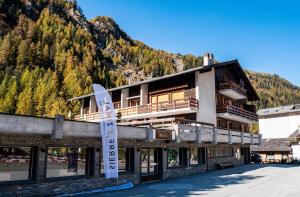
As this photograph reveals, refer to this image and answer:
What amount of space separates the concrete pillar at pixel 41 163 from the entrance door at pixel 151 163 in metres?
7.46

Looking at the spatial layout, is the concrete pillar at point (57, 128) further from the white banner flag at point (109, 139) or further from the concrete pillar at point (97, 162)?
the concrete pillar at point (97, 162)

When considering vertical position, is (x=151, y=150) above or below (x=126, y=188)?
above

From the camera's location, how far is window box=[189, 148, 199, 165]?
25.3 m

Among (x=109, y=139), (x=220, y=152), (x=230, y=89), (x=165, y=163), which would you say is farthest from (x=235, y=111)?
(x=109, y=139)

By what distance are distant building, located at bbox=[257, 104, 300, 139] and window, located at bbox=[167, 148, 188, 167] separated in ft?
139

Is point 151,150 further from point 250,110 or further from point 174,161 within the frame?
point 250,110

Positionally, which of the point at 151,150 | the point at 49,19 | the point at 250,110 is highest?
the point at 49,19

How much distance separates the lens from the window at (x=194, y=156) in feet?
82.9

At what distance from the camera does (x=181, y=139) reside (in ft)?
68.1

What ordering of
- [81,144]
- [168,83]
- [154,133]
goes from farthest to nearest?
[168,83] → [154,133] → [81,144]

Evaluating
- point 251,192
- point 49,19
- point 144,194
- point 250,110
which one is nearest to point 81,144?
point 144,194

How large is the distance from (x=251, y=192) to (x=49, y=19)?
6331 inches

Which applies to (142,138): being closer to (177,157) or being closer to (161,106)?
(177,157)

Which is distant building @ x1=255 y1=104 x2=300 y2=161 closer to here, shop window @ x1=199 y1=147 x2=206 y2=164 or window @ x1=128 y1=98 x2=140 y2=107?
shop window @ x1=199 y1=147 x2=206 y2=164
